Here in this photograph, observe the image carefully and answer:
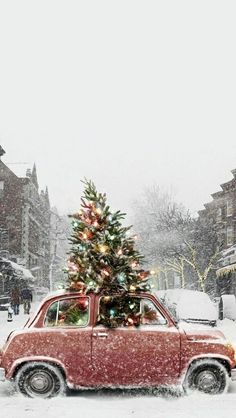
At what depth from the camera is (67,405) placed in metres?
7.98

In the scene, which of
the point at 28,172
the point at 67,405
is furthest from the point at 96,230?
the point at 28,172

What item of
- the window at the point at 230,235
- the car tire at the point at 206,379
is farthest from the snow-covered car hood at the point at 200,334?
the window at the point at 230,235

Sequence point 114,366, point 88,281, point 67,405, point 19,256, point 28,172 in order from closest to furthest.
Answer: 1. point 67,405
2. point 114,366
3. point 88,281
4. point 19,256
5. point 28,172

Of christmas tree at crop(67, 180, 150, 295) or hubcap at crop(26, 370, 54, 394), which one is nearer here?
hubcap at crop(26, 370, 54, 394)

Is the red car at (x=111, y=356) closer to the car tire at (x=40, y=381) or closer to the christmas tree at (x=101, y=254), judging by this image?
the car tire at (x=40, y=381)

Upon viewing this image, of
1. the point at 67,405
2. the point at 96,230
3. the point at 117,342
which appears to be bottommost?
the point at 67,405

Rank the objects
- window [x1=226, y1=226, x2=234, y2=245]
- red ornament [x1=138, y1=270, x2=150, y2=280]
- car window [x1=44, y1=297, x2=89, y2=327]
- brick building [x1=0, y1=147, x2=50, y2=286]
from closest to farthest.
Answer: car window [x1=44, y1=297, x2=89, y2=327] → red ornament [x1=138, y1=270, x2=150, y2=280] → window [x1=226, y1=226, x2=234, y2=245] → brick building [x1=0, y1=147, x2=50, y2=286]

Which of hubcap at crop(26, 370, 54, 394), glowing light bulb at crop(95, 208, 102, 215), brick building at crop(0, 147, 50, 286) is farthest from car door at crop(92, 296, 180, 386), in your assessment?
brick building at crop(0, 147, 50, 286)

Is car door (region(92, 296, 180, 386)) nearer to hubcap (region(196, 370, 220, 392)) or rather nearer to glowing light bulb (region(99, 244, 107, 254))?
hubcap (region(196, 370, 220, 392))

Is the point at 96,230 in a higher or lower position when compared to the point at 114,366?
higher

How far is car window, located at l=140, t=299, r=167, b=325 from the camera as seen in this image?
29.3 ft

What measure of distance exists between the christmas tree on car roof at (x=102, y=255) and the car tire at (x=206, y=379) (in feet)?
4.85

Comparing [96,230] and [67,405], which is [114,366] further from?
[96,230]

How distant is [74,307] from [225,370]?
2.44 metres
